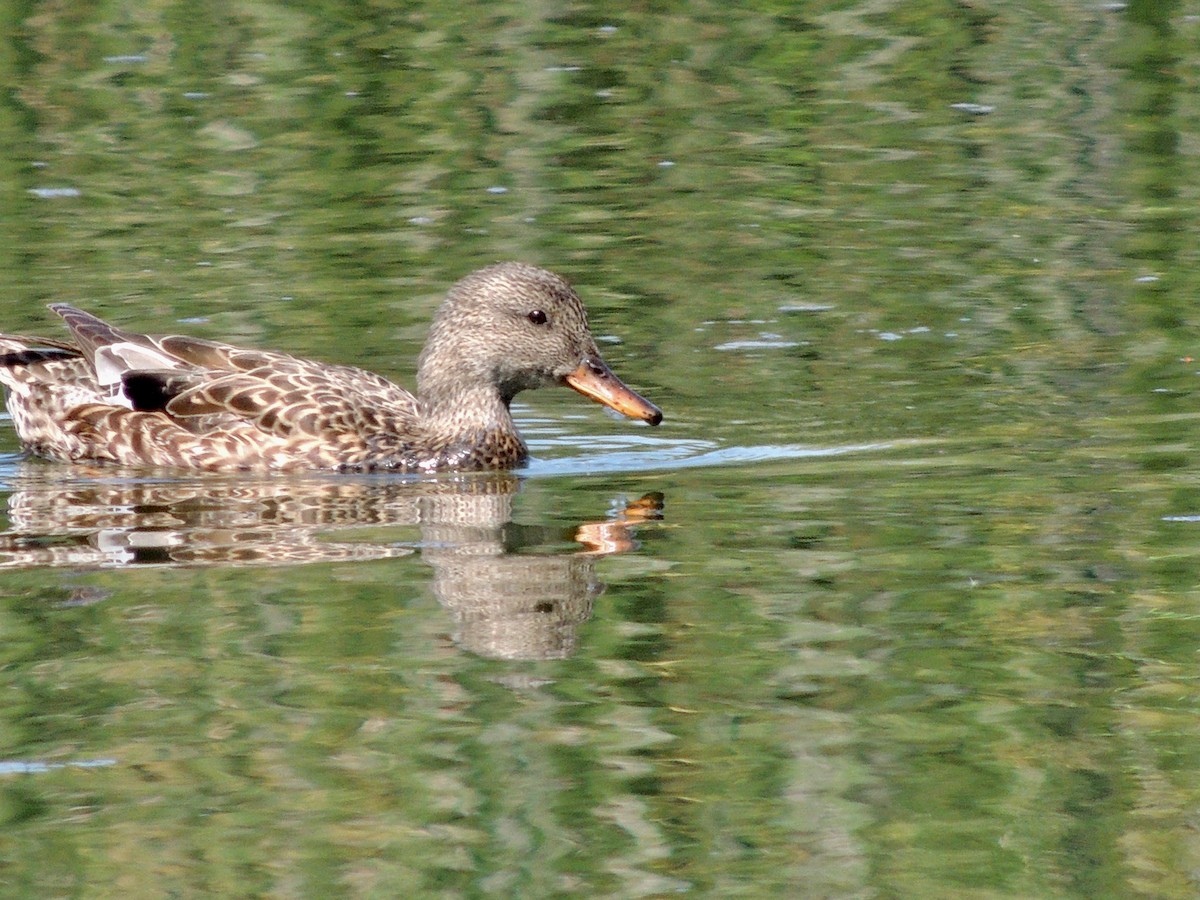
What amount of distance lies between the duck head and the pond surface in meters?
0.38

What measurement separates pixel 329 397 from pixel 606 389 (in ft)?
3.84

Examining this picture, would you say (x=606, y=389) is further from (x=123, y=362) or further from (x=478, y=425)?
(x=123, y=362)

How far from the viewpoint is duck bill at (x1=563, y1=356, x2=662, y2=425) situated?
9859 millimetres

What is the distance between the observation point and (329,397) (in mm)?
10008

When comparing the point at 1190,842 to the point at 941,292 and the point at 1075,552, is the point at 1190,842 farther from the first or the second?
the point at 941,292

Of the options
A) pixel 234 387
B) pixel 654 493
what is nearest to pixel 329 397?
pixel 234 387

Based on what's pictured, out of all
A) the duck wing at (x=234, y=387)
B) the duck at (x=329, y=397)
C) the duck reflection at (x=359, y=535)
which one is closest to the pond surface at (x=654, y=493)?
the duck reflection at (x=359, y=535)

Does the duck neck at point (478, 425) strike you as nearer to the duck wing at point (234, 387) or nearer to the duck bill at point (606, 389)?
the duck wing at point (234, 387)

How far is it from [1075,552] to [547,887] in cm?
323

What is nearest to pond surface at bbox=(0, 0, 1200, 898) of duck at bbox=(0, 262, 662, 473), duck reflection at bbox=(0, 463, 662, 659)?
duck reflection at bbox=(0, 463, 662, 659)

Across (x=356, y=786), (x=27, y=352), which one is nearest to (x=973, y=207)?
(x=27, y=352)

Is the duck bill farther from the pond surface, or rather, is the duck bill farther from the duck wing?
the duck wing

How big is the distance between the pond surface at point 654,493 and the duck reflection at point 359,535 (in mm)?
32

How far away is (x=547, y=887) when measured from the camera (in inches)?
199
